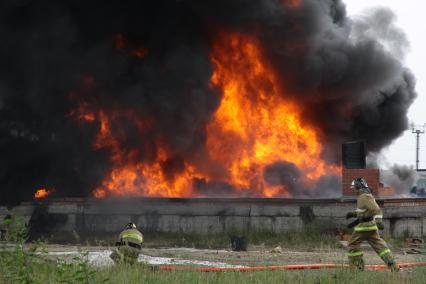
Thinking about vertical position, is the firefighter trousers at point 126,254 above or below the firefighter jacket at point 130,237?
below

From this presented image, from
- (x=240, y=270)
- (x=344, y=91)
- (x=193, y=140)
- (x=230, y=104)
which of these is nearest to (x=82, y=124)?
(x=193, y=140)

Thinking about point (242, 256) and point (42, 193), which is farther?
point (42, 193)

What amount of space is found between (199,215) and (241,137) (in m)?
4.87

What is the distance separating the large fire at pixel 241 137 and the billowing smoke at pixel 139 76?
9.5 inches

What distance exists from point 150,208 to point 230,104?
562cm

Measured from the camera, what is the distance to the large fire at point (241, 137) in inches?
817

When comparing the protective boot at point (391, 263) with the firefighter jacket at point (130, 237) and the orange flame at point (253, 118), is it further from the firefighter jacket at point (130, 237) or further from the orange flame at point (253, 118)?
the orange flame at point (253, 118)

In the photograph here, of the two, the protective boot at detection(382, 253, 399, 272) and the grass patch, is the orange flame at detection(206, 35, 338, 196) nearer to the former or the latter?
the grass patch

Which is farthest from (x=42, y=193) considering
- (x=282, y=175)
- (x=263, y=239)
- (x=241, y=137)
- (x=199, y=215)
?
(x=263, y=239)

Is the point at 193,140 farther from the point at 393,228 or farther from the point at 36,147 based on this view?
the point at 393,228

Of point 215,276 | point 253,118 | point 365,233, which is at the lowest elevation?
point 215,276

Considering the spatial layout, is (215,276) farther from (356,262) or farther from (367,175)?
(367,175)

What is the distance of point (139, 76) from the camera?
69.4 ft

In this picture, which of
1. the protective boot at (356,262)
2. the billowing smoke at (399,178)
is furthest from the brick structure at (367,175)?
the billowing smoke at (399,178)
